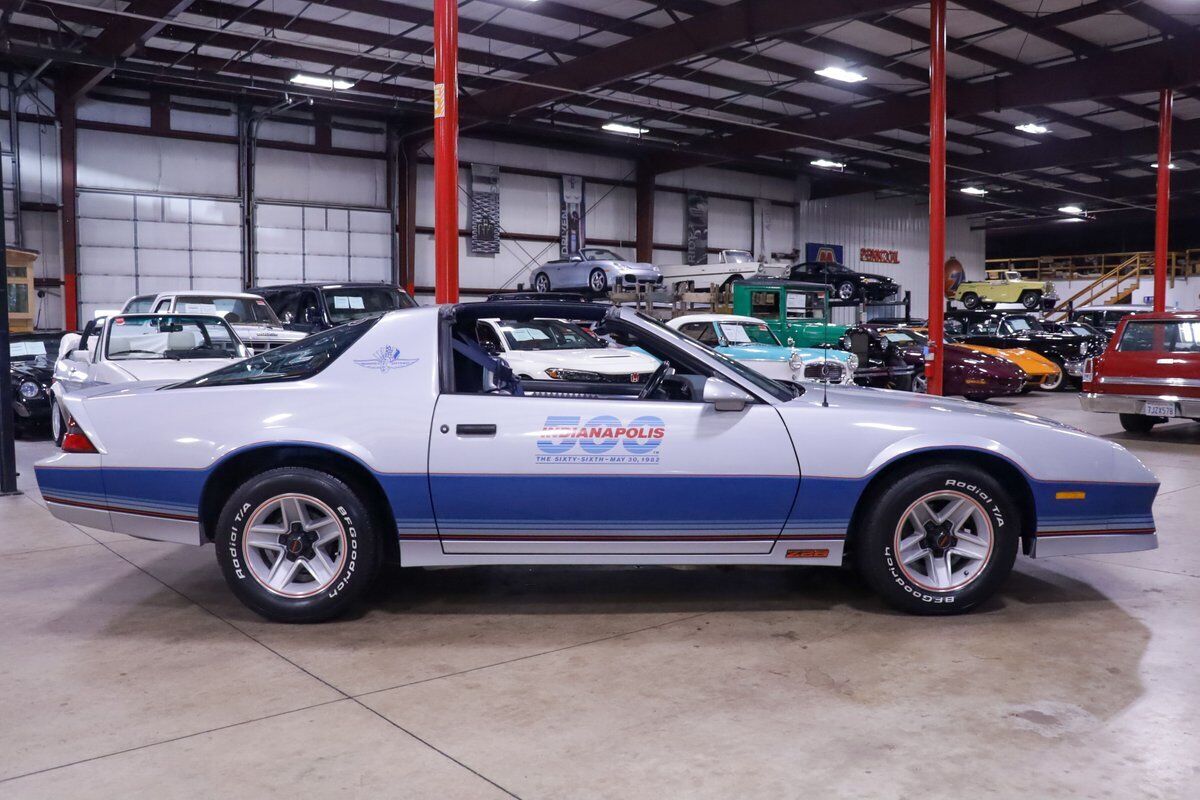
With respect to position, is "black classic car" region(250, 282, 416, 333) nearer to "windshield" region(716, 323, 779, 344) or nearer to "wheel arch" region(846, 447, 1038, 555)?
"windshield" region(716, 323, 779, 344)

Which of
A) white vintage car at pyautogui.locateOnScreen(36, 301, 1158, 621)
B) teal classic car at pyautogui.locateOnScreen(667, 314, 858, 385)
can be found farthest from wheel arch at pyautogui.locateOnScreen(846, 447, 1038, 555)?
teal classic car at pyautogui.locateOnScreen(667, 314, 858, 385)

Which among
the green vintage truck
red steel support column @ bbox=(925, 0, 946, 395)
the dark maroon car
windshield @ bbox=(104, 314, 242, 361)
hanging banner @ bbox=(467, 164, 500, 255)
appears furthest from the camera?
hanging banner @ bbox=(467, 164, 500, 255)

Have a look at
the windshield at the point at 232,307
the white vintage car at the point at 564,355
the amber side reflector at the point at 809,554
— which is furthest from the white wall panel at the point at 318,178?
the amber side reflector at the point at 809,554

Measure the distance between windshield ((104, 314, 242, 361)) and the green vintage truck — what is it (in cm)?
989

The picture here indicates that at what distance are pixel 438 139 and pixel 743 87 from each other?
15005 mm

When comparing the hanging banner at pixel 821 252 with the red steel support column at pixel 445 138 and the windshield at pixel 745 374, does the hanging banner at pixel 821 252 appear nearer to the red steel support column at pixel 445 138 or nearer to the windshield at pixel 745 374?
the red steel support column at pixel 445 138

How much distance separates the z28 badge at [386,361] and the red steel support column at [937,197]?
1061 cm

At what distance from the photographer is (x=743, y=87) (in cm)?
2208

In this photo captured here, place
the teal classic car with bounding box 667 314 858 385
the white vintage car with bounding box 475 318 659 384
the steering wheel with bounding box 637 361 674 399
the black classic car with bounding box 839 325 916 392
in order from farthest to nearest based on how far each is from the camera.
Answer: the black classic car with bounding box 839 325 916 392, the teal classic car with bounding box 667 314 858 385, the white vintage car with bounding box 475 318 659 384, the steering wheel with bounding box 637 361 674 399

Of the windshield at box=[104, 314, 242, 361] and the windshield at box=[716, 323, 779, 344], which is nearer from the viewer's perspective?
the windshield at box=[104, 314, 242, 361]

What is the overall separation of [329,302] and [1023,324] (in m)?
14.0

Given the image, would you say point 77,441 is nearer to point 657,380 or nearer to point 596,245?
point 657,380

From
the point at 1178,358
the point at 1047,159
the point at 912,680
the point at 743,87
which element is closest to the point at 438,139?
the point at 912,680

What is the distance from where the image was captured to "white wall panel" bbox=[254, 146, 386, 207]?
2241 centimetres
